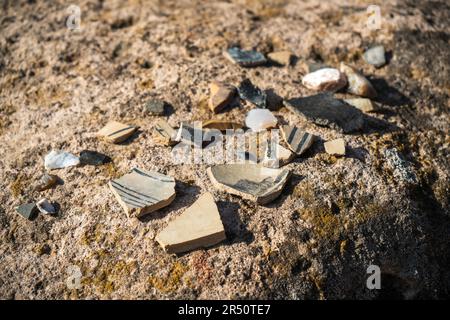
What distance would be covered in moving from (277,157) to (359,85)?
2.56 feet

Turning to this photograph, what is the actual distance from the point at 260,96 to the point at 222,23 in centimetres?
81

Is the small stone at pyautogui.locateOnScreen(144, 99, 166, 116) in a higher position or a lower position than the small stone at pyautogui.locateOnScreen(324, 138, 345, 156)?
lower

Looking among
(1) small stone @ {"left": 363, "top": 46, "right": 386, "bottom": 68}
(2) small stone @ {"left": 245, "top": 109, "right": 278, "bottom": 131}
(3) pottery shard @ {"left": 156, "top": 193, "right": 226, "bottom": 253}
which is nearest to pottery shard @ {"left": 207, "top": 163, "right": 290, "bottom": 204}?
(3) pottery shard @ {"left": 156, "top": 193, "right": 226, "bottom": 253}

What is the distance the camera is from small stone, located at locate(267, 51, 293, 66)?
2.67 metres

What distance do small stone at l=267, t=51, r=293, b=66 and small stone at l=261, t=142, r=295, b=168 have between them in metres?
0.79

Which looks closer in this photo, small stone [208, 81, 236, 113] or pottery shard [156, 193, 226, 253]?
pottery shard [156, 193, 226, 253]

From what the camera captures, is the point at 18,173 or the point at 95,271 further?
the point at 18,173

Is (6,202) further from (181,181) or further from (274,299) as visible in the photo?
(274,299)

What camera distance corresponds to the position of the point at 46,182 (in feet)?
6.64

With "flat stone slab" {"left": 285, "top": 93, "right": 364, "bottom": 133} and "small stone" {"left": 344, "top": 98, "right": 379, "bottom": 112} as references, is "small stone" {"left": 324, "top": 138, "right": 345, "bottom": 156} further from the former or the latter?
"small stone" {"left": 344, "top": 98, "right": 379, "bottom": 112}

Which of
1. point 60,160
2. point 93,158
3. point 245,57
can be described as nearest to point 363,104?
point 245,57
